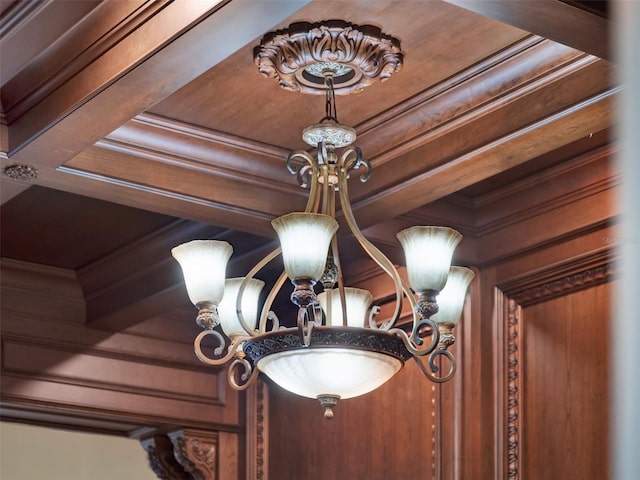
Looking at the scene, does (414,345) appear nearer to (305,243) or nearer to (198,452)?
(305,243)

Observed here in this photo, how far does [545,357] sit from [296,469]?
4.75 feet

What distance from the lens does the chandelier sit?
2.49 m

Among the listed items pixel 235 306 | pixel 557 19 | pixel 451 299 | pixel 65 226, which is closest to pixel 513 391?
pixel 451 299

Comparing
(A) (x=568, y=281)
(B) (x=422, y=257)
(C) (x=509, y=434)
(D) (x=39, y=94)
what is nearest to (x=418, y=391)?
(C) (x=509, y=434)

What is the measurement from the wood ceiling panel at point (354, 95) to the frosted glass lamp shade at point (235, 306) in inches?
22.5

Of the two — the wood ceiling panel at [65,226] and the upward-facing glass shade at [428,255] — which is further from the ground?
the wood ceiling panel at [65,226]

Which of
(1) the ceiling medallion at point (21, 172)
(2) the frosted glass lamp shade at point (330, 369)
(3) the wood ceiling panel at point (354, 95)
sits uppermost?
(3) the wood ceiling panel at point (354, 95)

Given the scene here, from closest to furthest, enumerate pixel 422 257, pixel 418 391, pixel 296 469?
pixel 422 257, pixel 418 391, pixel 296 469

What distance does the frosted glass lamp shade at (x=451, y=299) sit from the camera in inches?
110

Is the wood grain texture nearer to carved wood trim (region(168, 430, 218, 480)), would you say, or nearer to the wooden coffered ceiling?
the wooden coffered ceiling

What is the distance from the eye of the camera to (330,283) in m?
2.81

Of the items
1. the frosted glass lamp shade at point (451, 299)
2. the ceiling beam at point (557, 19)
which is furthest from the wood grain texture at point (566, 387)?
the ceiling beam at point (557, 19)

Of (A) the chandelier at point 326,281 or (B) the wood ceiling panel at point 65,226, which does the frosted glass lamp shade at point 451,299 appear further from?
(B) the wood ceiling panel at point 65,226

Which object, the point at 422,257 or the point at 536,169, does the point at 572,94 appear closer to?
the point at 422,257
